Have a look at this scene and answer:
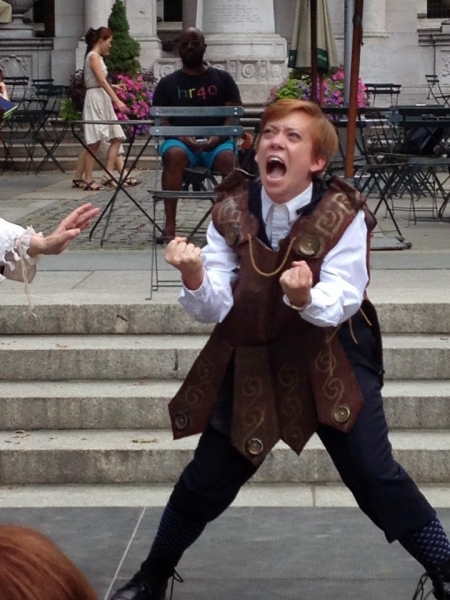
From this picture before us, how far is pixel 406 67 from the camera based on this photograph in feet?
77.9

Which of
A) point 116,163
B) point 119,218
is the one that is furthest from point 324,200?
point 116,163

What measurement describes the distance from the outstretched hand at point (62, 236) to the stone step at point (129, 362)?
268 centimetres

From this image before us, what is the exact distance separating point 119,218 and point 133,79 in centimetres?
704

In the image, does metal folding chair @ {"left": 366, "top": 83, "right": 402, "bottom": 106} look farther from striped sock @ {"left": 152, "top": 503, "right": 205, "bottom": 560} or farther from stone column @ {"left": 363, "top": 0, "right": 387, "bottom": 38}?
striped sock @ {"left": 152, "top": 503, "right": 205, "bottom": 560}

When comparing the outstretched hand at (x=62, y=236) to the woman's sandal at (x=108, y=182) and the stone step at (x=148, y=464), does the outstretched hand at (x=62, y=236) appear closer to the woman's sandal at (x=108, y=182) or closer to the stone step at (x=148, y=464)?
the stone step at (x=148, y=464)

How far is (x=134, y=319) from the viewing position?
22.0 feet

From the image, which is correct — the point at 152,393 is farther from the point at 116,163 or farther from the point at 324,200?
the point at 116,163

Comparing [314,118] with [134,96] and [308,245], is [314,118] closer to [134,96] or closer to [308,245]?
[308,245]

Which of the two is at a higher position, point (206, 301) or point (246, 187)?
point (246, 187)

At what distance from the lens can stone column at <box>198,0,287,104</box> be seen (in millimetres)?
18500

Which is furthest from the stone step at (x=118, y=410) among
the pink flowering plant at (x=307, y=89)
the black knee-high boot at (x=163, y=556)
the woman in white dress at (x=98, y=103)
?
the pink flowering plant at (x=307, y=89)

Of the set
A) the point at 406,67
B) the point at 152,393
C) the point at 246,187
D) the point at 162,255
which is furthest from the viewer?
the point at 406,67

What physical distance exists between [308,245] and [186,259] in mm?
417

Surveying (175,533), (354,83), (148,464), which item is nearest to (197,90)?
(354,83)
